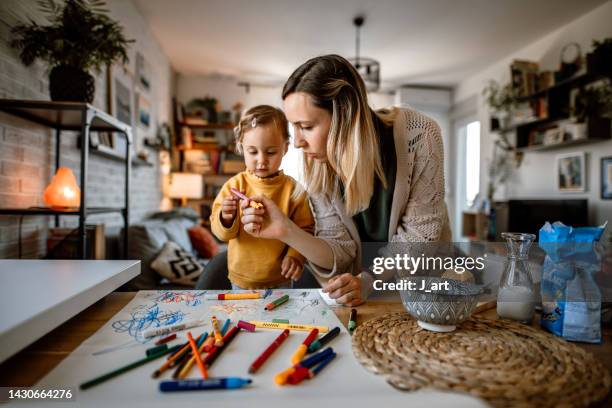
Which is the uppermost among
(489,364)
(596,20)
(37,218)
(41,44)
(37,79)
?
(596,20)

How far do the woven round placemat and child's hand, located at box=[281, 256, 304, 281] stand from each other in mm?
471

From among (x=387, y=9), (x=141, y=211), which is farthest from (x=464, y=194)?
(x=141, y=211)

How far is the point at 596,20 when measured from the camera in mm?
3188

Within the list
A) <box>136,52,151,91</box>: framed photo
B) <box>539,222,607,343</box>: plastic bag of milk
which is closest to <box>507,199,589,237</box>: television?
<box>539,222,607,343</box>: plastic bag of milk

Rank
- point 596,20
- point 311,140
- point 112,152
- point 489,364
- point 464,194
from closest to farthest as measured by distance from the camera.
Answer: point 489,364 → point 311,140 → point 112,152 → point 596,20 → point 464,194

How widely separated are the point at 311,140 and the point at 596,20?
3.73m

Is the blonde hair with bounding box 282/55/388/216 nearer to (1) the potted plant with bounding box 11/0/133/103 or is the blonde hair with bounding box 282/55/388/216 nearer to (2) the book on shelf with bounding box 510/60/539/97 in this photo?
(1) the potted plant with bounding box 11/0/133/103

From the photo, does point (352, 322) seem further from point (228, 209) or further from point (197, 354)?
point (228, 209)

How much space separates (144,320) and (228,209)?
1.44 feet

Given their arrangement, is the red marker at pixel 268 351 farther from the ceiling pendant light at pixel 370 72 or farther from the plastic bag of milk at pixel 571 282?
the ceiling pendant light at pixel 370 72

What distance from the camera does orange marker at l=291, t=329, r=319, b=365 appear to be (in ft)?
1.63

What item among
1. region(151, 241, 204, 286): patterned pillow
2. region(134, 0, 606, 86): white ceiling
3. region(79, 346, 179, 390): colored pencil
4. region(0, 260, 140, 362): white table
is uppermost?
region(134, 0, 606, 86): white ceiling

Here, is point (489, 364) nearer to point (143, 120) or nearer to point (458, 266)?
point (458, 266)

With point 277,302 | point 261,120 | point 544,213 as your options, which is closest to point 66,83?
point 261,120
